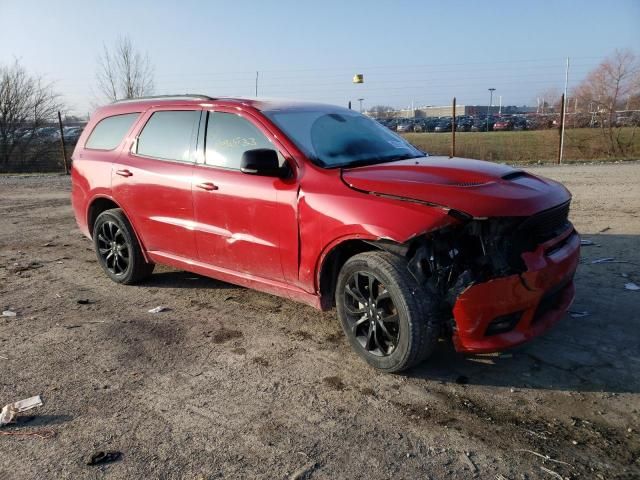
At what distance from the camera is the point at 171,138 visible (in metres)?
4.98

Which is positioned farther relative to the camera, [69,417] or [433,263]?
[433,263]

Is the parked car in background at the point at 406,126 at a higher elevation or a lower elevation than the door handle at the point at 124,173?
higher

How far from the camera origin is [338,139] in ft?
14.4

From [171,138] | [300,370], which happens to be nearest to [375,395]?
[300,370]

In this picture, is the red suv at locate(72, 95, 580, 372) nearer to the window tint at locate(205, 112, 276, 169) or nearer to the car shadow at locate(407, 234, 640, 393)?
the window tint at locate(205, 112, 276, 169)

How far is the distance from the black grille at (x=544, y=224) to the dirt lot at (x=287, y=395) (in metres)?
0.86

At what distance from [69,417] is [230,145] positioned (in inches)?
93.7

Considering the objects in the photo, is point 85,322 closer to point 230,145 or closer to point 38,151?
point 230,145

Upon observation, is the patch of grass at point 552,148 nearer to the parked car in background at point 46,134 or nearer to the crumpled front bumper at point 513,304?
the parked car in background at point 46,134

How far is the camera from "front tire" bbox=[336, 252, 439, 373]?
3314mm

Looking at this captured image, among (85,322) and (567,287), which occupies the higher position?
(567,287)

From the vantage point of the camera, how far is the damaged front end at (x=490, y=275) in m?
3.21

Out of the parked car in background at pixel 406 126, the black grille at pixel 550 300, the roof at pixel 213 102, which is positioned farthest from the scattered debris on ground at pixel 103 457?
the parked car in background at pixel 406 126

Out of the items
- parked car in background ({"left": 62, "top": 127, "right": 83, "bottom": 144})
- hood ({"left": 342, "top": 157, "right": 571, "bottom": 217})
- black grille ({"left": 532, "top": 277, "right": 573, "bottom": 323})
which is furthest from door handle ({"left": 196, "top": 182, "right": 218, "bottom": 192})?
parked car in background ({"left": 62, "top": 127, "right": 83, "bottom": 144})
